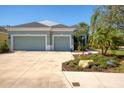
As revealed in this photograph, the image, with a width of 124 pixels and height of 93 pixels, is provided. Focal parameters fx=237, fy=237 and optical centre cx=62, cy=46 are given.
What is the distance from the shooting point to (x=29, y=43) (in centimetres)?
2866

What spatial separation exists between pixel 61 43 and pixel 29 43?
12.7 ft

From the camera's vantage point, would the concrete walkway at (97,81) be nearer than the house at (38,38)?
Yes

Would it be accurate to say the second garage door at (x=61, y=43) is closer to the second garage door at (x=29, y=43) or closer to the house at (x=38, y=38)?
the house at (x=38, y=38)

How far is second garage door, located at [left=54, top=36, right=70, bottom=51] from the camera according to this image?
93.7ft

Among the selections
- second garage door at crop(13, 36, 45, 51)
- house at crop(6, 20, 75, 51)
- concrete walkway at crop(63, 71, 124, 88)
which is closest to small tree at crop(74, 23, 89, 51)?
house at crop(6, 20, 75, 51)

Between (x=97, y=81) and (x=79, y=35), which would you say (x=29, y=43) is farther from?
(x=97, y=81)

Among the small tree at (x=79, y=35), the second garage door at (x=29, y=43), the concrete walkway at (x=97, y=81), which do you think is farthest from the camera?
the small tree at (x=79, y=35)

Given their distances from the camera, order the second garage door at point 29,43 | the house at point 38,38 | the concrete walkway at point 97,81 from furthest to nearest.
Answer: the second garage door at point 29,43
the house at point 38,38
the concrete walkway at point 97,81

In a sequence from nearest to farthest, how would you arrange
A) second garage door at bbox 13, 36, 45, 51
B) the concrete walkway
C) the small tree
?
the concrete walkway
second garage door at bbox 13, 36, 45, 51
the small tree

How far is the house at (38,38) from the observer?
1122 inches

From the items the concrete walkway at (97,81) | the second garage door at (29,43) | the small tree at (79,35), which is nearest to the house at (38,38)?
A: the second garage door at (29,43)

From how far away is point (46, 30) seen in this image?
28.6 meters

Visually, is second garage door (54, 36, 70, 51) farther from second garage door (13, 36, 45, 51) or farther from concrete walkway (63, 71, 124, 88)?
concrete walkway (63, 71, 124, 88)
